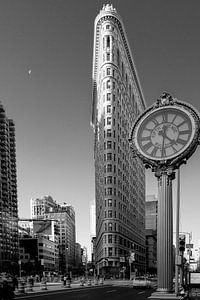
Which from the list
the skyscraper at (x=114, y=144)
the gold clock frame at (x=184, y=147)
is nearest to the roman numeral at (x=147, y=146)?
the gold clock frame at (x=184, y=147)

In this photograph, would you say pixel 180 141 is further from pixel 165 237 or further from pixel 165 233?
pixel 165 237

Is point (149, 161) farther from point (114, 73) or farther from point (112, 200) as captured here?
point (114, 73)

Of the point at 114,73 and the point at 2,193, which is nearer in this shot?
the point at 114,73

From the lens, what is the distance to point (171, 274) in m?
19.0

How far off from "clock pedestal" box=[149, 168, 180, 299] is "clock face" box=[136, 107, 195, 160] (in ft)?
3.28

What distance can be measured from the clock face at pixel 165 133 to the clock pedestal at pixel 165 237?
1.00 metres

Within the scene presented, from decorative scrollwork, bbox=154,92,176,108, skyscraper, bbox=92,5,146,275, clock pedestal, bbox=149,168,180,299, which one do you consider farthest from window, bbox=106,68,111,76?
clock pedestal, bbox=149,168,180,299

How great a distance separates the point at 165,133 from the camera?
20000 millimetres

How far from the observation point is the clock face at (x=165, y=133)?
19.7 metres

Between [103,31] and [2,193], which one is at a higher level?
[103,31]

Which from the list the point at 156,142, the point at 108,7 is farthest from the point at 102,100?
the point at 156,142

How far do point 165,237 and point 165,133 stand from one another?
484cm

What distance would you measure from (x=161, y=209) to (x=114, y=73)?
374ft

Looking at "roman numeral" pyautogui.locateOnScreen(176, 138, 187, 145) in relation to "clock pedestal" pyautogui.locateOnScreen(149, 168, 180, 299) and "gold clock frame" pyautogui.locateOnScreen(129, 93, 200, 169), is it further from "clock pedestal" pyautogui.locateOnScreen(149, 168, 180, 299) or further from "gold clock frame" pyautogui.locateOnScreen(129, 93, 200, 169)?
"clock pedestal" pyautogui.locateOnScreen(149, 168, 180, 299)
